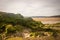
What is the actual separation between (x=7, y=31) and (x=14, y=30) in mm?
111

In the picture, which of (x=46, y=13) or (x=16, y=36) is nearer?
(x=16, y=36)

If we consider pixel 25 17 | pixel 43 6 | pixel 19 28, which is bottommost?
pixel 19 28

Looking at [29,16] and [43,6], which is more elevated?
[43,6]

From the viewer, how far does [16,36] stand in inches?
87.0

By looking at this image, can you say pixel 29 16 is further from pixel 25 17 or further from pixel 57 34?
pixel 57 34

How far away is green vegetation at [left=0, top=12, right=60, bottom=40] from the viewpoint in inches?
87.4

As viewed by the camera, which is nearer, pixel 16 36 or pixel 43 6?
pixel 16 36

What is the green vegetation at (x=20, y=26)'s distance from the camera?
2.22m

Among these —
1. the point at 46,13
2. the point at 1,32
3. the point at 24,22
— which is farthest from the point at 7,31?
the point at 46,13

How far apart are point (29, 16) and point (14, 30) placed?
1.12 feet

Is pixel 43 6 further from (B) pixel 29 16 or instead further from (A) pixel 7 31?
(A) pixel 7 31

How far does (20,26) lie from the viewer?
226cm

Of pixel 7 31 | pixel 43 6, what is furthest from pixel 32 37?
pixel 43 6

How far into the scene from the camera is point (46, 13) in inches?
92.7
